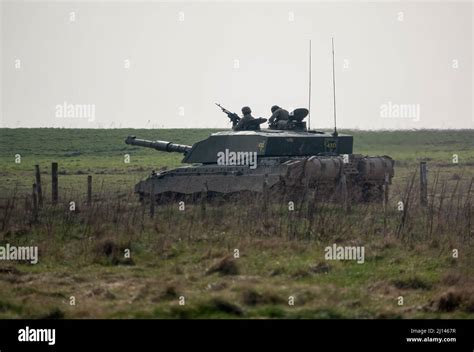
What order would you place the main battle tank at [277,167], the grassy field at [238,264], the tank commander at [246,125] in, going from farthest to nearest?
the tank commander at [246,125] < the main battle tank at [277,167] < the grassy field at [238,264]

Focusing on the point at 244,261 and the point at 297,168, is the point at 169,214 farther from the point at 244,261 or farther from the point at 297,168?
the point at 244,261

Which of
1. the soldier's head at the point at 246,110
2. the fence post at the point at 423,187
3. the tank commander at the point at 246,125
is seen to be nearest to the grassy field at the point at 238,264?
the fence post at the point at 423,187

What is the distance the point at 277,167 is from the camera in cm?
2922

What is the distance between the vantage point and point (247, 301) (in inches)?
622

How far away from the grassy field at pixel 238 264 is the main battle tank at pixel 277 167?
1705 mm

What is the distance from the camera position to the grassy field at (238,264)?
15.6 metres

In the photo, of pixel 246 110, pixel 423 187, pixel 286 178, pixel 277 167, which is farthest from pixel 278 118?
pixel 423 187

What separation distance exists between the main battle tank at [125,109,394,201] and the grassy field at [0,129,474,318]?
1.71m

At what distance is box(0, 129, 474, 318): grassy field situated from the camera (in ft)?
51.2

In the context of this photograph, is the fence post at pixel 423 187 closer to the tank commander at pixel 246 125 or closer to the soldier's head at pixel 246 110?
the tank commander at pixel 246 125

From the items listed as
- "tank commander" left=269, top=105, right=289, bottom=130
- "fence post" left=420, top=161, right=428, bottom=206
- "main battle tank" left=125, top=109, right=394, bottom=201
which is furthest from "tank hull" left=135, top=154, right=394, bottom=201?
"tank commander" left=269, top=105, right=289, bottom=130

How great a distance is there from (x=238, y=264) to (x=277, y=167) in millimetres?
11135

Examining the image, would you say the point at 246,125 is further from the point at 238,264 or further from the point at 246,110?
the point at 238,264
